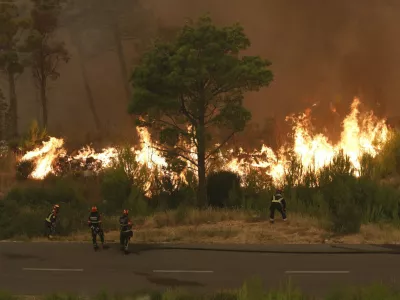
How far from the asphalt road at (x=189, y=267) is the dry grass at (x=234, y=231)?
4.58 feet

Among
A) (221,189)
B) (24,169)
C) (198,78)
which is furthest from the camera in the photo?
(24,169)

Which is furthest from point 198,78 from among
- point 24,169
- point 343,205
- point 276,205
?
point 24,169

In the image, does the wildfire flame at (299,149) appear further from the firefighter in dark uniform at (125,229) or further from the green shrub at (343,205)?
the firefighter in dark uniform at (125,229)

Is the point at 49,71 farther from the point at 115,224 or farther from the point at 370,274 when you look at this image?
the point at 370,274

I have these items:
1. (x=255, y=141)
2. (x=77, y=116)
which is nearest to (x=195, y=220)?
(x=255, y=141)

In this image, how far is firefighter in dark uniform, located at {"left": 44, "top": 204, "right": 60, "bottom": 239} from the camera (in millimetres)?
20453

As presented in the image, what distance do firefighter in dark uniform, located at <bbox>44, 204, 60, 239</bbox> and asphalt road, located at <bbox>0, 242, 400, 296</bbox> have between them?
176cm

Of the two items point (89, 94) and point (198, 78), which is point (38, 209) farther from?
point (89, 94)

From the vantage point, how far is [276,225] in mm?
21562

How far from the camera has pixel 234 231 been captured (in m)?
20.5

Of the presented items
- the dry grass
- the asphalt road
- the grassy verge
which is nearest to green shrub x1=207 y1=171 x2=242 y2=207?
the dry grass

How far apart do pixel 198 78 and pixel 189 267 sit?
12.7 m

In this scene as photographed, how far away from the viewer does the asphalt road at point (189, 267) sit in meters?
13.4

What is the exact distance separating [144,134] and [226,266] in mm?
26079
